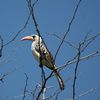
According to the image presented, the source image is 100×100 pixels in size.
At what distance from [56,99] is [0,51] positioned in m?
0.94

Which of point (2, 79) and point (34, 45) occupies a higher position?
point (34, 45)

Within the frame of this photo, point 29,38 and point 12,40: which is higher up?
point 29,38

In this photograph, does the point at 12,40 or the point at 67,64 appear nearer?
the point at 67,64

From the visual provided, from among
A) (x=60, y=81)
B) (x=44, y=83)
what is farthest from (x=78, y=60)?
(x=60, y=81)

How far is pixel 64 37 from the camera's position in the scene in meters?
4.12

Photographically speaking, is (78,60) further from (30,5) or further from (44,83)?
(30,5)

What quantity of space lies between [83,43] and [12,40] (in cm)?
98

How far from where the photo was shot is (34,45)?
8492mm

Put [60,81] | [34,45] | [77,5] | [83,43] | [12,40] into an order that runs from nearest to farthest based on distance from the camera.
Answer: [77,5], [83,43], [12,40], [60,81], [34,45]

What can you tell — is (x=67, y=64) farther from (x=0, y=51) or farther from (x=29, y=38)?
(x=29, y=38)

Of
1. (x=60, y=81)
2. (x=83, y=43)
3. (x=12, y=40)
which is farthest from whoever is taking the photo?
(x=60, y=81)

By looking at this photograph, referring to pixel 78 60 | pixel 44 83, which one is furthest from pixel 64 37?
pixel 44 83

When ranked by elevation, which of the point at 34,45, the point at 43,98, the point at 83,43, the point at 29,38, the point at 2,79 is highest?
the point at 29,38

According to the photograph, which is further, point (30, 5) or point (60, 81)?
point (60, 81)
